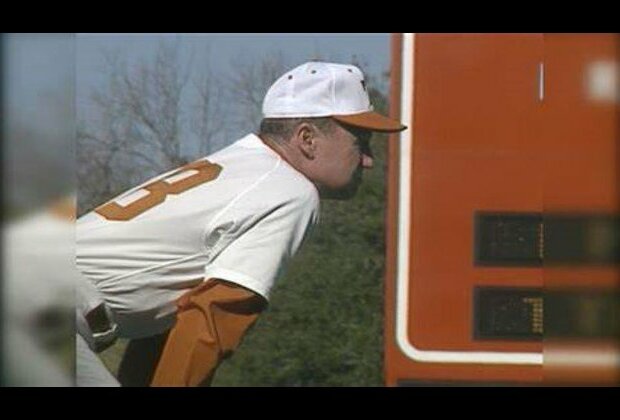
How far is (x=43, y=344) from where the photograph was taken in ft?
9.52

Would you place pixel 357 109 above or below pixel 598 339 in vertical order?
above

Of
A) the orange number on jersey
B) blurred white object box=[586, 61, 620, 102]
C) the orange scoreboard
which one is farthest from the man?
blurred white object box=[586, 61, 620, 102]

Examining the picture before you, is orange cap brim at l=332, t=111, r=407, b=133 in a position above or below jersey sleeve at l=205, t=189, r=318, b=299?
above

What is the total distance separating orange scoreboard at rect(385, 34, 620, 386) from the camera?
2818 mm

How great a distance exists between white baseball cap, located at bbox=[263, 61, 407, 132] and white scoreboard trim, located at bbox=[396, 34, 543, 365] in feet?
0.19

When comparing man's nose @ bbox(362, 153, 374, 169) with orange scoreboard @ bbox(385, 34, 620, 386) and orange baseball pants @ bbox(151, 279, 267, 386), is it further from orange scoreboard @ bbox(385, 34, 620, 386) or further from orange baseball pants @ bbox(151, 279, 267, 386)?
orange baseball pants @ bbox(151, 279, 267, 386)

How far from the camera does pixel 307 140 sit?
2914 mm

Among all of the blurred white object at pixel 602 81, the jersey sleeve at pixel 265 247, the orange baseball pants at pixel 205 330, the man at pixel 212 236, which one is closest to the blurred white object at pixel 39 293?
the man at pixel 212 236

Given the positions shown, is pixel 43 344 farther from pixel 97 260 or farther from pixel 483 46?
pixel 483 46

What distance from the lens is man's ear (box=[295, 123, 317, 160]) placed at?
9.55 ft

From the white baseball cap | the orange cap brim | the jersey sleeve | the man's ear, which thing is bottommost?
the jersey sleeve

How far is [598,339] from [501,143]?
0.56m

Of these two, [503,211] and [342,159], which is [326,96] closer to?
[342,159]
